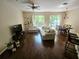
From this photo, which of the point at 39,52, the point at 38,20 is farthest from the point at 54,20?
the point at 39,52

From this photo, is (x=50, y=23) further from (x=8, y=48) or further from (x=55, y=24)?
(x=8, y=48)

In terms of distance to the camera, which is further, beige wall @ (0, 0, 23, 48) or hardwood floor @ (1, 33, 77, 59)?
beige wall @ (0, 0, 23, 48)

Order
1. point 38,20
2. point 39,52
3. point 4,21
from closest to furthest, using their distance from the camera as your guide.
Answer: point 39,52
point 4,21
point 38,20

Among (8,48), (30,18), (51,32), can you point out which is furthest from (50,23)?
(8,48)

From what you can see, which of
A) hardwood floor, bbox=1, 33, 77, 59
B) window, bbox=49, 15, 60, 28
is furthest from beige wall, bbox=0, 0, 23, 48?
window, bbox=49, 15, 60, 28

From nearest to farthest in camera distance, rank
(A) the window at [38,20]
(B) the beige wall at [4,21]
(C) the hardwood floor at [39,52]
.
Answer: (C) the hardwood floor at [39,52], (B) the beige wall at [4,21], (A) the window at [38,20]

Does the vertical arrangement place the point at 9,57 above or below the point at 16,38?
below

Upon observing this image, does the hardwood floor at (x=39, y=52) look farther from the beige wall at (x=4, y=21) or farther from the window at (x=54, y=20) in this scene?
the window at (x=54, y=20)

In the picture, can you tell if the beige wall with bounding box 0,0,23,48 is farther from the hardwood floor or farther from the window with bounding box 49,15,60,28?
the window with bounding box 49,15,60,28

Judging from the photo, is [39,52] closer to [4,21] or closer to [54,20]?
[4,21]

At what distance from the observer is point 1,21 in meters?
3.79

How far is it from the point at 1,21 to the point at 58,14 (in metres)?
7.51

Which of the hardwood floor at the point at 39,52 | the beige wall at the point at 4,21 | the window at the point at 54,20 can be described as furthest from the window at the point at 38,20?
the hardwood floor at the point at 39,52

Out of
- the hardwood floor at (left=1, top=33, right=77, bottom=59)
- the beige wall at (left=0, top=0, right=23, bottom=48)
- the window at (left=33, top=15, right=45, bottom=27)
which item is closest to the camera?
the hardwood floor at (left=1, top=33, right=77, bottom=59)
